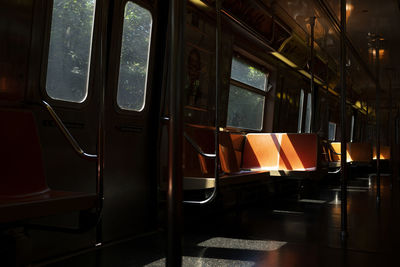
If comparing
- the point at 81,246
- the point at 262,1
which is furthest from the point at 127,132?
the point at 262,1

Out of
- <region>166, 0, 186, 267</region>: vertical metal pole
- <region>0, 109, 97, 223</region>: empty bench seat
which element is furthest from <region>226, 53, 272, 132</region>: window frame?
<region>166, 0, 186, 267</region>: vertical metal pole

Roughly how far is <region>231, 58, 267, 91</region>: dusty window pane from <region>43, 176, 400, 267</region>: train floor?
6.29ft

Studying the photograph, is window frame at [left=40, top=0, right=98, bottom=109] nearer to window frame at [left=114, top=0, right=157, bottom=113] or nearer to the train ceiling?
window frame at [left=114, top=0, right=157, bottom=113]

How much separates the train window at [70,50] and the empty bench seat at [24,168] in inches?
23.4

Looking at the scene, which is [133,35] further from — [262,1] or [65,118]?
[262,1]

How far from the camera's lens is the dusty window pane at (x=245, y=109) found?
5723 millimetres

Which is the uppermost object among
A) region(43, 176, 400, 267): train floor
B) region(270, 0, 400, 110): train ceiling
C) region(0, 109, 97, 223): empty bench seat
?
region(270, 0, 400, 110): train ceiling

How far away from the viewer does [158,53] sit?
3.89 meters

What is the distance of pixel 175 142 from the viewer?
76cm

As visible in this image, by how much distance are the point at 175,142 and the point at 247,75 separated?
5513mm

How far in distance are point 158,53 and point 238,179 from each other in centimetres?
141

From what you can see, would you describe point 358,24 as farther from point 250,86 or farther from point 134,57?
point 134,57

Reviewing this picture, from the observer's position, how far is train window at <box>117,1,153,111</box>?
11.6 feet

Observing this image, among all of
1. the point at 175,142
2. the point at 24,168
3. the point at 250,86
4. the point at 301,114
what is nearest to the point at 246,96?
the point at 250,86
